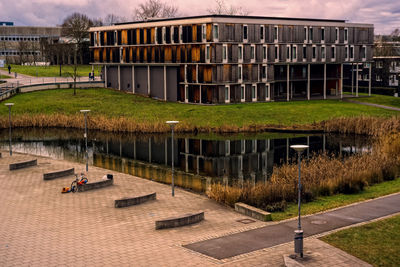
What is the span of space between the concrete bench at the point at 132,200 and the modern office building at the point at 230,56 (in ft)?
124

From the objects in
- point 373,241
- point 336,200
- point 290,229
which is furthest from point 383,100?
point 373,241

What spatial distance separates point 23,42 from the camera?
359 ft

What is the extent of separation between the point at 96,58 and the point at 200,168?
4439cm

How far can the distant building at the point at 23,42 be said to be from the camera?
11081 centimetres

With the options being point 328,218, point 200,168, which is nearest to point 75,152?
point 200,168

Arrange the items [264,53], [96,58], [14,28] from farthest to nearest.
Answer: [14,28], [96,58], [264,53]

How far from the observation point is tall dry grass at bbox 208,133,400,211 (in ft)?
78.4

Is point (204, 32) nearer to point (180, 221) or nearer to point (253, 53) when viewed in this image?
point (253, 53)

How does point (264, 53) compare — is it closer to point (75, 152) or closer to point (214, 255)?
point (75, 152)

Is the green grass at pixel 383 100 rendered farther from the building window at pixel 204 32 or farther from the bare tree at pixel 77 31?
the bare tree at pixel 77 31

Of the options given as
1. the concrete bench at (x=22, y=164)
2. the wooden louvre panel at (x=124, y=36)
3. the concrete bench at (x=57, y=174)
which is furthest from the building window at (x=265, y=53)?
the concrete bench at (x=57, y=174)

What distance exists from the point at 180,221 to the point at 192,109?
124ft

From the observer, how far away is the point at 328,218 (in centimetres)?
2080

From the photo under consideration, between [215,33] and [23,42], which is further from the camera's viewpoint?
[23,42]
